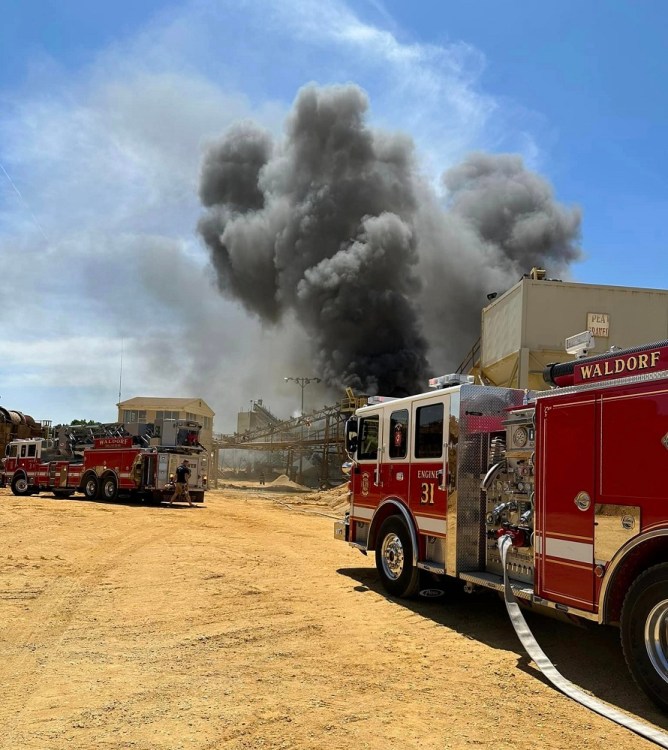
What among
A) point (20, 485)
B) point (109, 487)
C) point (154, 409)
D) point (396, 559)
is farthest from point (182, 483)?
point (154, 409)

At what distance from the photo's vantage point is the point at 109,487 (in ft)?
72.0

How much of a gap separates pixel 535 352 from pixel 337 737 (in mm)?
13794

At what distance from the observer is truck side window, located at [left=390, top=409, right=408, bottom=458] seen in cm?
724

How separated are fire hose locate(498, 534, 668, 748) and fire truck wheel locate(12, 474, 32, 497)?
76.5 feet

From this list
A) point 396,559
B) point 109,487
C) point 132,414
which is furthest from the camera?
point 132,414

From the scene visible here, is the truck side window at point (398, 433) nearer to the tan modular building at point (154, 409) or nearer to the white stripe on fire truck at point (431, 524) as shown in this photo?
the white stripe on fire truck at point (431, 524)

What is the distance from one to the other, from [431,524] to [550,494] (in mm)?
1787

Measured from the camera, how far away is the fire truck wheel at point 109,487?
21.7 metres

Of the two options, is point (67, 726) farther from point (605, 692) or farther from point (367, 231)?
point (367, 231)

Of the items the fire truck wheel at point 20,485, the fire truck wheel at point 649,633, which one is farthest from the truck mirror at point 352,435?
the fire truck wheel at point 20,485

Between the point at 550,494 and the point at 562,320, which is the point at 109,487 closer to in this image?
the point at 562,320

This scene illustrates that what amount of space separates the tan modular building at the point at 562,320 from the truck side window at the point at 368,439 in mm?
8748

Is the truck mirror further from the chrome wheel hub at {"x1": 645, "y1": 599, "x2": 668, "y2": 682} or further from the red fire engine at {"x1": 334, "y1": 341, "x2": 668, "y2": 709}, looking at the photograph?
the chrome wheel hub at {"x1": 645, "y1": 599, "x2": 668, "y2": 682}

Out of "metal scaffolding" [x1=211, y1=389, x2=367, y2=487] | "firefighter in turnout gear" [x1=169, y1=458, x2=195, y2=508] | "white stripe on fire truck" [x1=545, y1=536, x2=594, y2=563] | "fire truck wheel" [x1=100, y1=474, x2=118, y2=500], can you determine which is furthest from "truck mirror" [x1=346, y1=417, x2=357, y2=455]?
"metal scaffolding" [x1=211, y1=389, x2=367, y2=487]
